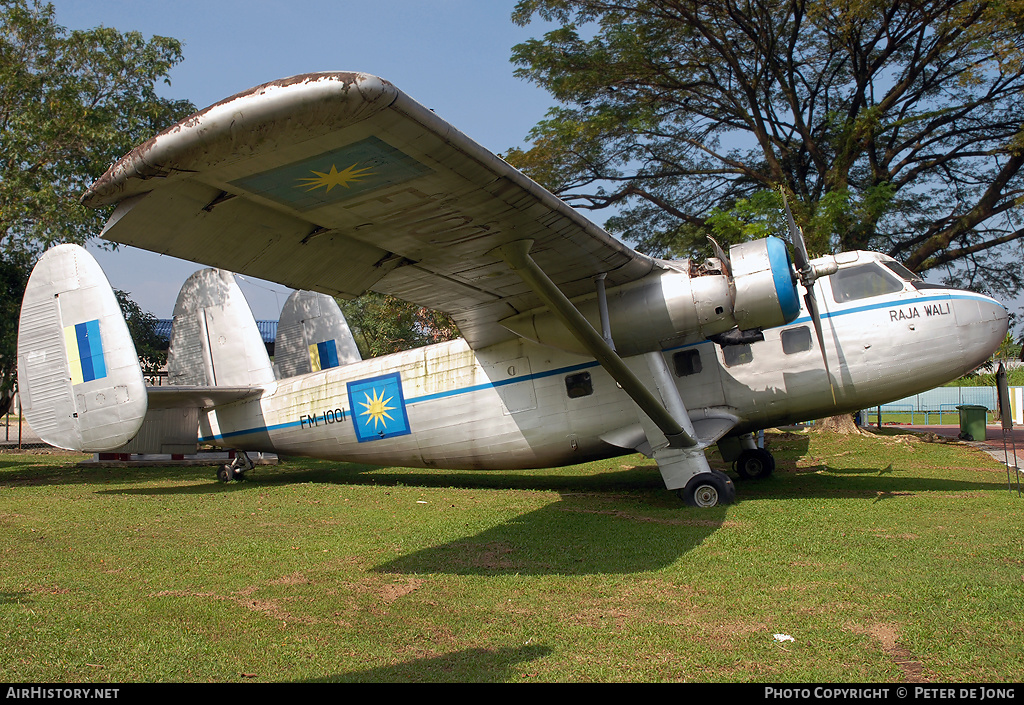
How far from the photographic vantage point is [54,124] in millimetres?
13773

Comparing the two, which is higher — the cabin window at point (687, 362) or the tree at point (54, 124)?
the tree at point (54, 124)

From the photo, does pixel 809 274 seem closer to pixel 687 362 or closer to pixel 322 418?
pixel 687 362

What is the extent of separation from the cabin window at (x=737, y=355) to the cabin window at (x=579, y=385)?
6.53 feet

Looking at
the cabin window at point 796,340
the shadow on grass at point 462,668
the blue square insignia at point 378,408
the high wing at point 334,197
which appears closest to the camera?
the shadow on grass at point 462,668

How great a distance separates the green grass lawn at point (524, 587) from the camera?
384cm

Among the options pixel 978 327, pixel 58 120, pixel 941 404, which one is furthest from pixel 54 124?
pixel 941 404

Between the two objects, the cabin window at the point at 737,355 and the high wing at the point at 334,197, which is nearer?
the high wing at the point at 334,197

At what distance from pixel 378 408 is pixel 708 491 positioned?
5.57 meters

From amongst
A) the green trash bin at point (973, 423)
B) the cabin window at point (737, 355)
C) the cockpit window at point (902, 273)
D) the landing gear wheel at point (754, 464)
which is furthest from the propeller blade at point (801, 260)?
the green trash bin at point (973, 423)

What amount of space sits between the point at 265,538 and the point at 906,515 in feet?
24.1

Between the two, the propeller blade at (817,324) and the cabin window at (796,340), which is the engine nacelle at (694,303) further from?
the cabin window at (796,340)

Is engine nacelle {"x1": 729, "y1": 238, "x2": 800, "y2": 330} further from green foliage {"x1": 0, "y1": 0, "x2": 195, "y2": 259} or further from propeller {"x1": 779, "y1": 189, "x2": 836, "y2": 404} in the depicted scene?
green foliage {"x1": 0, "y1": 0, "x2": 195, "y2": 259}

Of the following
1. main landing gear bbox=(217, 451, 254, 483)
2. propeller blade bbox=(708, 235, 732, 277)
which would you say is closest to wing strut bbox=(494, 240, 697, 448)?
propeller blade bbox=(708, 235, 732, 277)
